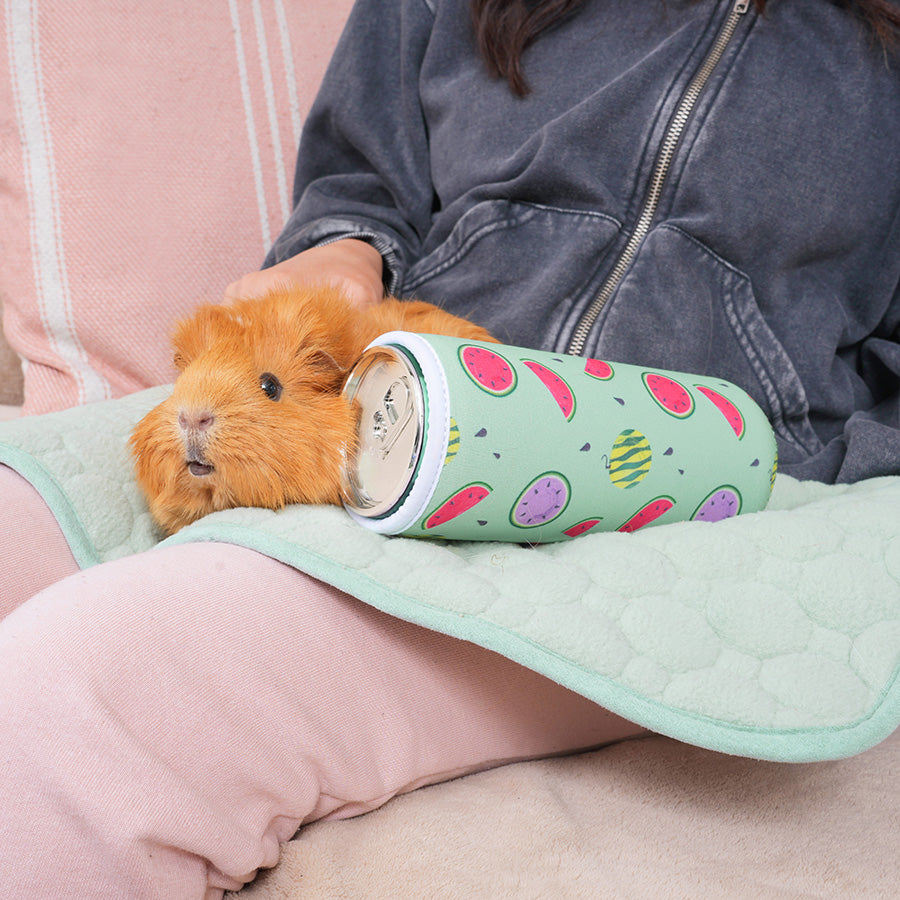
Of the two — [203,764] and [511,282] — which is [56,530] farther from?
[511,282]

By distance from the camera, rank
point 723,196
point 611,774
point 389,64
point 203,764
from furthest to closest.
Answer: point 389,64 → point 723,196 → point 611,774 → point 203,764

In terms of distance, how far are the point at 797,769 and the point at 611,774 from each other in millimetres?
140

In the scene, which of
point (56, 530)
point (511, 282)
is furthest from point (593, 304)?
point (56, 530)

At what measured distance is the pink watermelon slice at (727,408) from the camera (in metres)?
0.66

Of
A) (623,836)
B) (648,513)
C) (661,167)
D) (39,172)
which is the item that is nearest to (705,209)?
(661,167)

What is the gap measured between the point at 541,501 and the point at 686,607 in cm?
12

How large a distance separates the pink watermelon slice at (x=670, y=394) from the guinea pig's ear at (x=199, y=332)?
0.34 m

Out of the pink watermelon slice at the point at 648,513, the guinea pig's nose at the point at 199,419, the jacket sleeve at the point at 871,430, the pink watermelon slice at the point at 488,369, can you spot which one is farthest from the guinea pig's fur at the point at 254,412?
the jacket sleeve at the point at 871,430

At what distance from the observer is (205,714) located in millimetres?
458

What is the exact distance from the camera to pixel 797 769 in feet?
1.97

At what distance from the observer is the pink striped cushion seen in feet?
3.10

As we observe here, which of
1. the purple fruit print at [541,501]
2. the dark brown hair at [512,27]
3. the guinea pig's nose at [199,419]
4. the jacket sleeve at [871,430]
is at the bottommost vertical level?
the jacket sleeve at [871,430]

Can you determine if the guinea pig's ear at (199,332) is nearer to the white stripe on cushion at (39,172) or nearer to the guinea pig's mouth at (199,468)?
the guinea pig's mouth at (199,468)

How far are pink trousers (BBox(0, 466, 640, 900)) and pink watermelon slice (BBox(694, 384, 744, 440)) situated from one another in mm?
254
